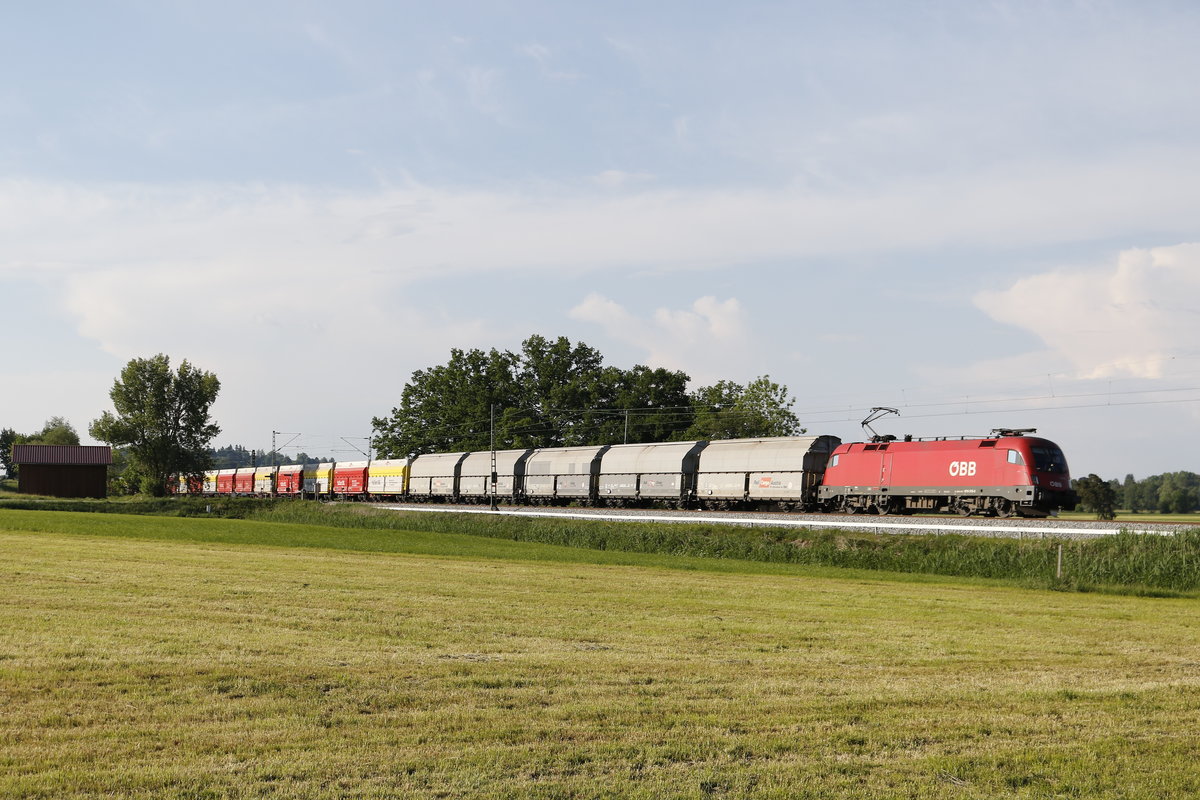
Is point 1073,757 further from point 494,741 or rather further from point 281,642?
point 281,642

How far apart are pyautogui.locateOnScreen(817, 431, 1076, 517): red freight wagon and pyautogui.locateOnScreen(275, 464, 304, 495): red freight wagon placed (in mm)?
67207

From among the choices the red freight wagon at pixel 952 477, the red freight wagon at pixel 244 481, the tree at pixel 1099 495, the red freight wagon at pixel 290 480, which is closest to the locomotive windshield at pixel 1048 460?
the red freight wagon at pixel 952 477

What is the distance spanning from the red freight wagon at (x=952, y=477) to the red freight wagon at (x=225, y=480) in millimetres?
92331

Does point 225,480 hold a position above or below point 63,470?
below

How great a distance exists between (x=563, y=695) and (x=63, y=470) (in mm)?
99098

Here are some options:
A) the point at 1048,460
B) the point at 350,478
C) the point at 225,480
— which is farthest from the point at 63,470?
the point at 1048,460

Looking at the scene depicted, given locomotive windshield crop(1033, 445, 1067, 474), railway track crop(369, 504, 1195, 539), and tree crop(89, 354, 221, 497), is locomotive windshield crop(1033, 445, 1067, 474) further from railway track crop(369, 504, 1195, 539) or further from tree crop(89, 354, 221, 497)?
tree crop(89, 354, 221, 497)

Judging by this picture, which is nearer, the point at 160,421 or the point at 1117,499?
the point at 160,421

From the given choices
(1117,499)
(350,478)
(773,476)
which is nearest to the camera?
(773,476)

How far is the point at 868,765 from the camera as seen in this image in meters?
9.05

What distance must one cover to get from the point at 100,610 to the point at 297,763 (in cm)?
904

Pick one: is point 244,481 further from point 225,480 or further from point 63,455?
point 63,455

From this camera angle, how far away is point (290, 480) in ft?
357

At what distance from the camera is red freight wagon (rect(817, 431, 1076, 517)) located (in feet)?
145
